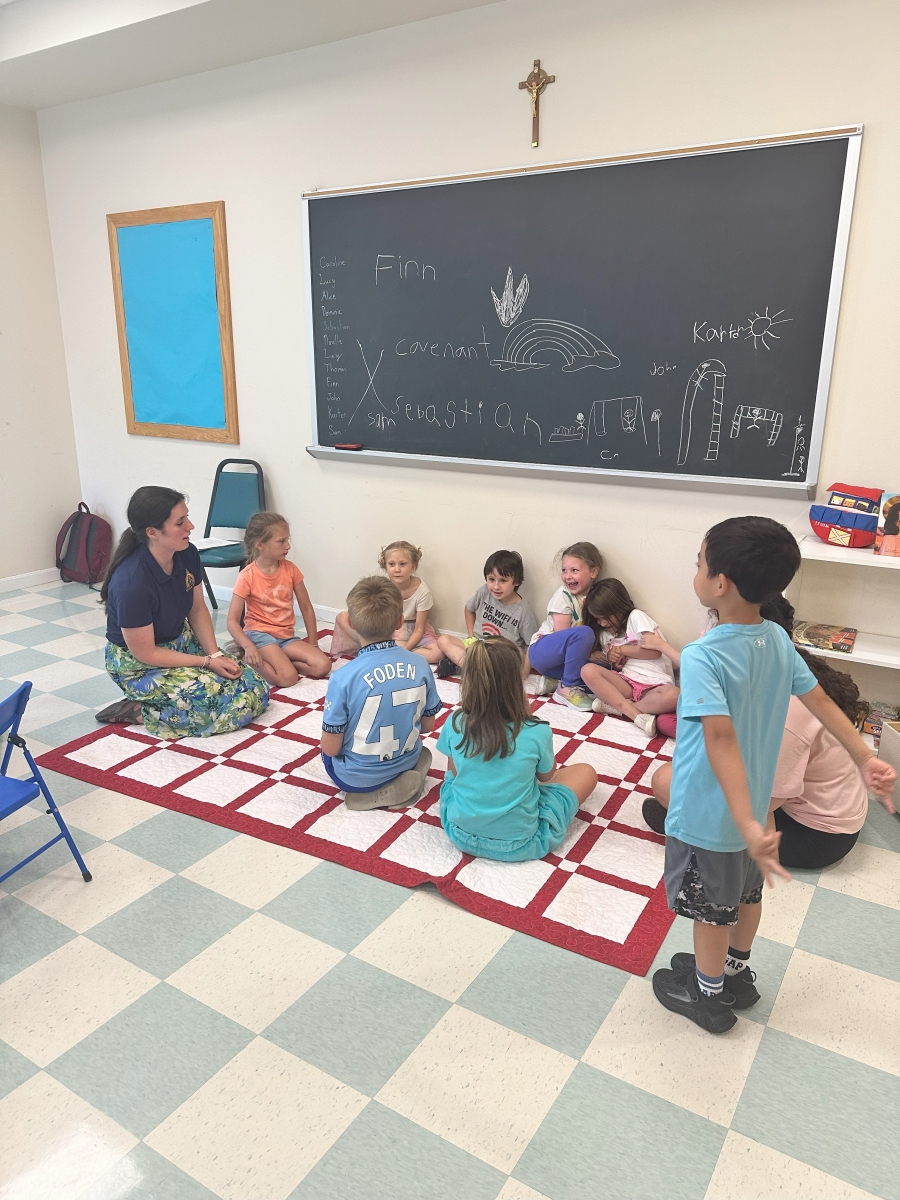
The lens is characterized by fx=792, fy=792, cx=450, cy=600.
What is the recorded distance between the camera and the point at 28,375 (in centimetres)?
523

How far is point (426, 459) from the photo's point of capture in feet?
13.3

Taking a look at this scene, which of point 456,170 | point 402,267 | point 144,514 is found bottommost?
point 144,514

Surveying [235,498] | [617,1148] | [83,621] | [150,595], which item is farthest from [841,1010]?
[83,621]

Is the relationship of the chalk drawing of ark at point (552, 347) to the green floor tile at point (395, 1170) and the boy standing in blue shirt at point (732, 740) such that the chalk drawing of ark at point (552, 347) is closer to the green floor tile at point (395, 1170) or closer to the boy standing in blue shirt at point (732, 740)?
the boy standing in blue shirt at point (732, 740)

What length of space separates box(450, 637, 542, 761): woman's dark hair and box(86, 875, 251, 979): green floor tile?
0.81 metres

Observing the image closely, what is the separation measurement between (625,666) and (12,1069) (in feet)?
8.57

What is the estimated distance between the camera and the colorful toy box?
293 centimetres

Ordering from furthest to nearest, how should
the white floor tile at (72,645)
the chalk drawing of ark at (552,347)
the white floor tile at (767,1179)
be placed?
the white floor tile at (72,645)
the chalk drawing of ark at (552,347)
the white floor tile at (767,1179)

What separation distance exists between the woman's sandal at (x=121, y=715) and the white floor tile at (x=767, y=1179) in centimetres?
269

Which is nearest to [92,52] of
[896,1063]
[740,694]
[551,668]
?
[551,668]

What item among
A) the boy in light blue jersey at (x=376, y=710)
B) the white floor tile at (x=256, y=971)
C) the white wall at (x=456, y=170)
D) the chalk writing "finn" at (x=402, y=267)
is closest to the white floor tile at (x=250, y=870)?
the white floor tile at (x=256, y=971)

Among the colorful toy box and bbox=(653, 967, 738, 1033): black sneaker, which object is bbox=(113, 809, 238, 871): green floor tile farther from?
the colorful toy box

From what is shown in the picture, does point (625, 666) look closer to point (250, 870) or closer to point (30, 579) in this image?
point (250, 870)

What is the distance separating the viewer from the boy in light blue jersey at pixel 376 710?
2.54 metres
